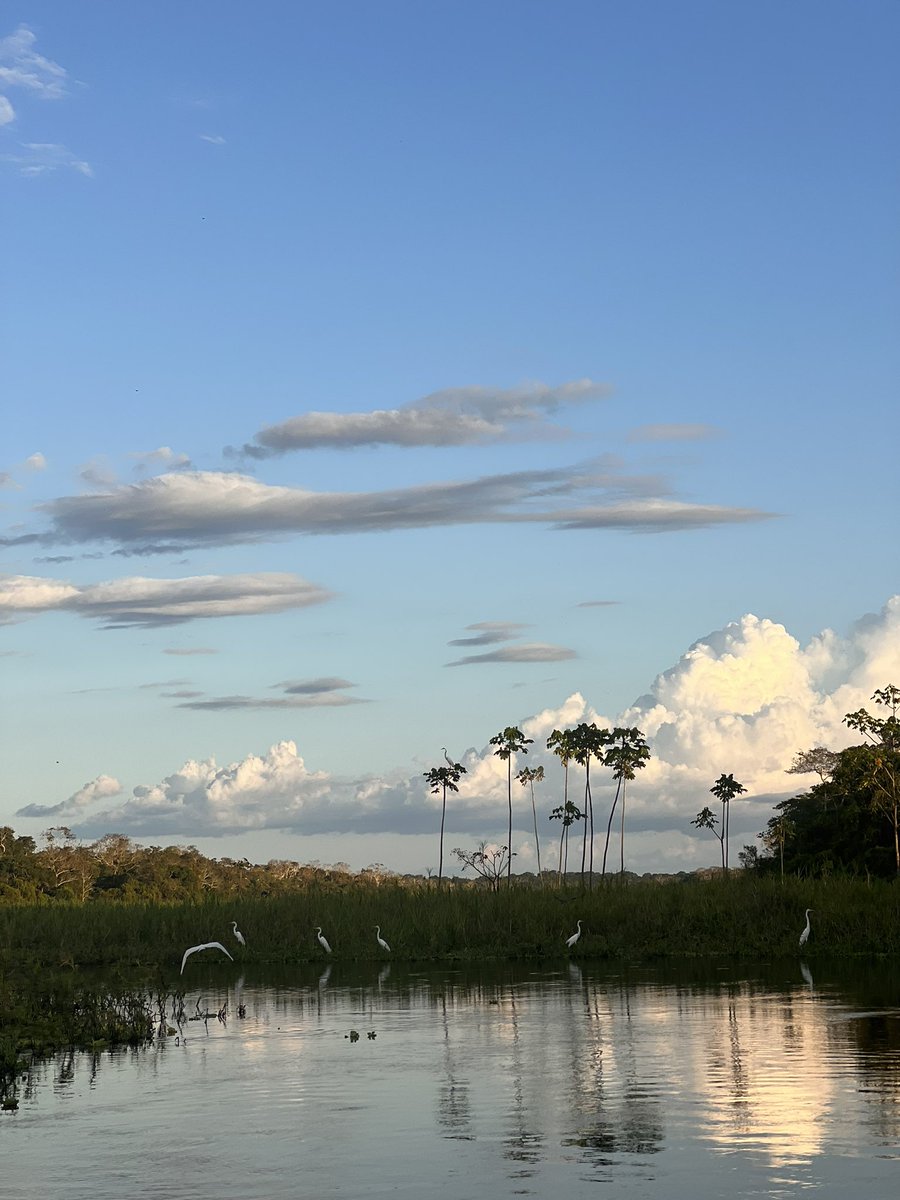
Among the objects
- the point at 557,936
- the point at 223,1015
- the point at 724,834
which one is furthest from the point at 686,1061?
the point at 724,834

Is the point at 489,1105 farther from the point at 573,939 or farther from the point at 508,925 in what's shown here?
the point at 508,925

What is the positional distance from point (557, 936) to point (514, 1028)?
23.4m

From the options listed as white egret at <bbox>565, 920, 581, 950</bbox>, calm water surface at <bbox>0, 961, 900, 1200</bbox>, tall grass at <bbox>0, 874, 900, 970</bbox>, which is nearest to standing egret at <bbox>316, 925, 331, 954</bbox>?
tall grass at <bbox>0, 874, 900, 970</bbox>

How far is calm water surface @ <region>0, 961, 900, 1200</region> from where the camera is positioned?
14781mm

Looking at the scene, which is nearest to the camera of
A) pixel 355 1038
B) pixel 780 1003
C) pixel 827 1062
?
pixel 827 1062

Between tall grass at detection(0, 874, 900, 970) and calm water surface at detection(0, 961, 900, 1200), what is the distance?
56.4 feet

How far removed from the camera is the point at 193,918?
5466 cm

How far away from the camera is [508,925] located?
52.1 meters

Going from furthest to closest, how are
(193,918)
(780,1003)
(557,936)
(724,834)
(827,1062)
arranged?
(724,834) → (193,918) → (557,936) → (780,1003) → (827,1062)

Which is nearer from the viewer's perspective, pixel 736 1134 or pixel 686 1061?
pixel 736 1134

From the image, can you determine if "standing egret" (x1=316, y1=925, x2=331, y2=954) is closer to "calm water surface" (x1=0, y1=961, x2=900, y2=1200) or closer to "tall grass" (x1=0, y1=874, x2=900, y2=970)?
"tall grass" (x1=0, y1=874, x2=900, y2=970)

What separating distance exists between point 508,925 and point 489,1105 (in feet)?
109

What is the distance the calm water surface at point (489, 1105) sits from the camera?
1478cm

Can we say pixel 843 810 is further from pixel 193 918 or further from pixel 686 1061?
pixel 686 1061
